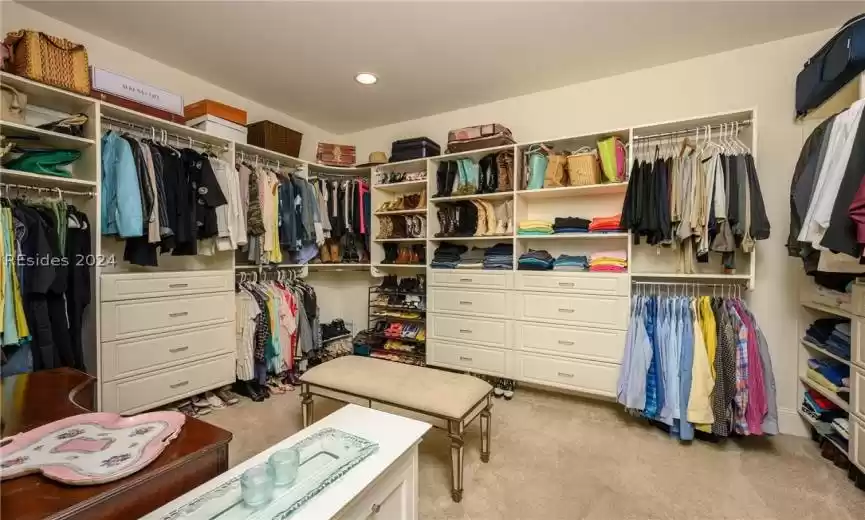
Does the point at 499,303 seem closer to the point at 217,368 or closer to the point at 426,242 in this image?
the point at 426,242

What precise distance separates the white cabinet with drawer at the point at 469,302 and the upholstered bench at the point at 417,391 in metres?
0.98

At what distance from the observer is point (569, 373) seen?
8.54 ft

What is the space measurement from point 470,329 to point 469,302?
0.22 meters

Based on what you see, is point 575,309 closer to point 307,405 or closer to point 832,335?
point 832,335

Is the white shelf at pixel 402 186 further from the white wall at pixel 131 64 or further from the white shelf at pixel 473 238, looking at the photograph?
the white wall at pixel 131 64

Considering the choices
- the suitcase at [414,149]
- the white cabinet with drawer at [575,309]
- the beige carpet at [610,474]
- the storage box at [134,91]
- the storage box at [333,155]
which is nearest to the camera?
the beige carpet at [610,474]

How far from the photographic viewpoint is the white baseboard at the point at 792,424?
226 centimetres

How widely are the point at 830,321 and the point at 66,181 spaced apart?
4342mm

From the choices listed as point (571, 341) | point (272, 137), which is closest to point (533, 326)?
point (571, 341)

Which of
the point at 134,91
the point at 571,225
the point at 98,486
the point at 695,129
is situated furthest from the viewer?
the point at 571,225

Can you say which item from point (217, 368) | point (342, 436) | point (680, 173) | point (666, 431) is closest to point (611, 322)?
point (666, 431)

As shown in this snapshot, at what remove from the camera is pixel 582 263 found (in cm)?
262

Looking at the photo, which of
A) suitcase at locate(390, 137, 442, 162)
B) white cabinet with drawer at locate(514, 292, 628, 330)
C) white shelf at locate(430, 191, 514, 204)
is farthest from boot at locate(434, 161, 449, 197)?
white cabinet with drawer at locate(514, 292, 628, 330)

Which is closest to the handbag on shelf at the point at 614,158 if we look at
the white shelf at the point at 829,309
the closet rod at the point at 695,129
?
the closet rod at the point at 695,129
